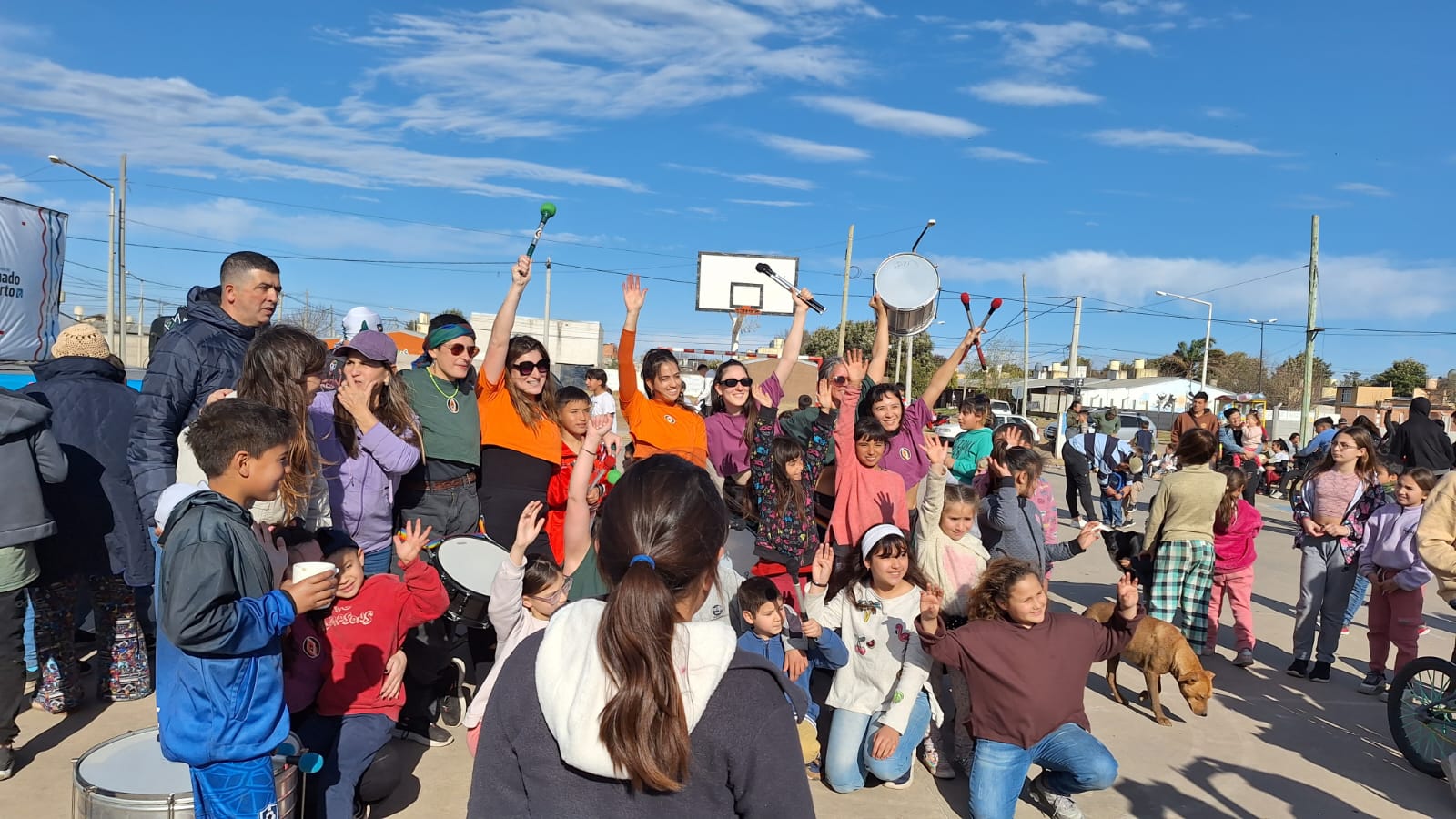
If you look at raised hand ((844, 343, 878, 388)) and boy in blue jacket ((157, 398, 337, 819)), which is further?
raised hand ((844, 343, 878, 388))

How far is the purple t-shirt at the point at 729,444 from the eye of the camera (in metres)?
5.61

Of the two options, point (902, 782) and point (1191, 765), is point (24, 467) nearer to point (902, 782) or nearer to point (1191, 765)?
point (902, 782)

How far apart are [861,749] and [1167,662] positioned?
80.0 inches

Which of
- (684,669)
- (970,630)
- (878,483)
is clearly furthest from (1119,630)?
(684,669)

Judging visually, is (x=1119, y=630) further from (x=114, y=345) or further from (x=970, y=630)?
(x=114, y=345)

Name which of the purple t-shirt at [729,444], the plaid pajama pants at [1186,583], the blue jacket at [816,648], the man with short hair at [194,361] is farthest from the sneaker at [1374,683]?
the man with short hair at [194,361]

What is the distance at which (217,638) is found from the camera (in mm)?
2402

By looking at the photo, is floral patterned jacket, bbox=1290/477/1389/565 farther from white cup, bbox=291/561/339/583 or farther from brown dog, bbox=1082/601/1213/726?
white cup, bbox=291/561/339/583

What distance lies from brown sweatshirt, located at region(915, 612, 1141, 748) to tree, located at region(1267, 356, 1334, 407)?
56.8 metres

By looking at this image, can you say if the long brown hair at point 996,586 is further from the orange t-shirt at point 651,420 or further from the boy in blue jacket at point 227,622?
the boy in blue jacket at point 227,622

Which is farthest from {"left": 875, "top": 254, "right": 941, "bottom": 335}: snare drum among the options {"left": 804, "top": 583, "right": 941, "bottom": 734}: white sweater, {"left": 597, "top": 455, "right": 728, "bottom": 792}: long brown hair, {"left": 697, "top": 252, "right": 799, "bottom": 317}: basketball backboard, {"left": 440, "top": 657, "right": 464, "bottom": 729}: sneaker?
{"left": 697, "top": 252, "right": 799, "bottom": 317}: basketball backboard

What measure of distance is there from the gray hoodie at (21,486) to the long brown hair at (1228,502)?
6.60 m

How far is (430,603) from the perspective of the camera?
3717mm

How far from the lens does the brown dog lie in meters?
5.16
